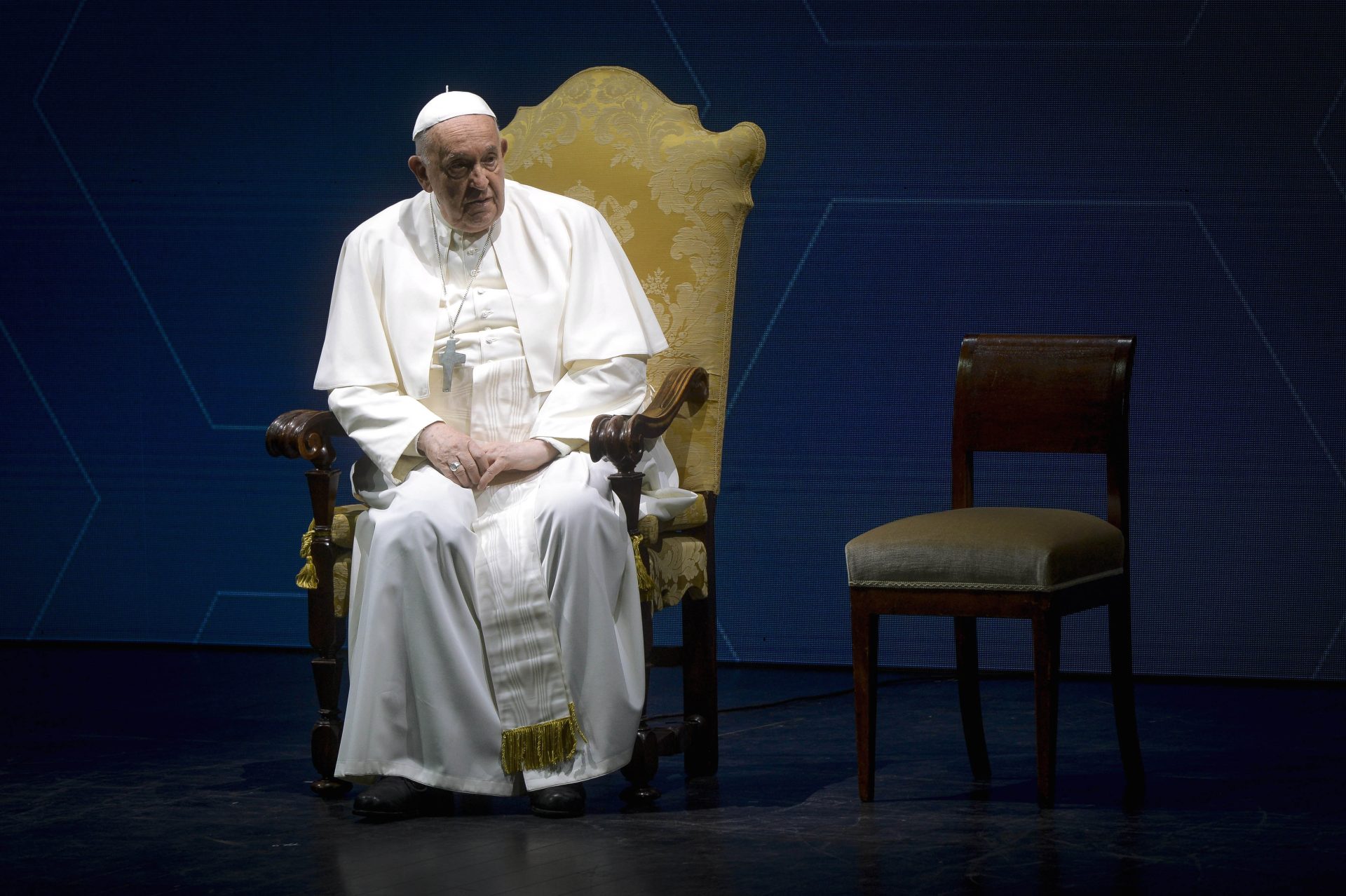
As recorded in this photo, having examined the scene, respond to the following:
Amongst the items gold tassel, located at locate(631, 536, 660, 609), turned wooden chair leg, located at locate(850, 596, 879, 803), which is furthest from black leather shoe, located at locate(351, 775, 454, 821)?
turned wooden chair leg, located at locate(850, 596, 879, 803)

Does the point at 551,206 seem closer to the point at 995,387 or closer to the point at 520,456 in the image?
the point at 520,456

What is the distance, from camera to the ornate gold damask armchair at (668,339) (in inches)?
130

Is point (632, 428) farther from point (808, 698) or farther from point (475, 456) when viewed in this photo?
point (808, 698)

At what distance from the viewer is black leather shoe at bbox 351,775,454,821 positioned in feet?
9.98

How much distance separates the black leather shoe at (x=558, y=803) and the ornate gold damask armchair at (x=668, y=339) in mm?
153

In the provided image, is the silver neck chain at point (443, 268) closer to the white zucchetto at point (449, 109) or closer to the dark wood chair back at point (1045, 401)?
the white zucchetto at point (449, 109)

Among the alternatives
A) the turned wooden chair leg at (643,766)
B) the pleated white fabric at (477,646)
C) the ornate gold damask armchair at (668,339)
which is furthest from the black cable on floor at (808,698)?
the pleated white fabric at (477,646)

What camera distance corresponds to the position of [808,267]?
4.75 metres

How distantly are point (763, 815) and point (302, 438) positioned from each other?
1.20 m

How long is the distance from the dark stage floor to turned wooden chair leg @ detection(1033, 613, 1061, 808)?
100mm

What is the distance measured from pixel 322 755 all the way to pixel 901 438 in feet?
6.87

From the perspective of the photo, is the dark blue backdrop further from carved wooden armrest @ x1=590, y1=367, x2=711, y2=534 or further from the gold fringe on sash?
the gold fringe on sash

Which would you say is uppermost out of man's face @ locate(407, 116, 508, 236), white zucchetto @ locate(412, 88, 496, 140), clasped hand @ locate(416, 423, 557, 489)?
white zucchetto @ locate(412, 88, 496, 140)

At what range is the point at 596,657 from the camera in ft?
10.3
